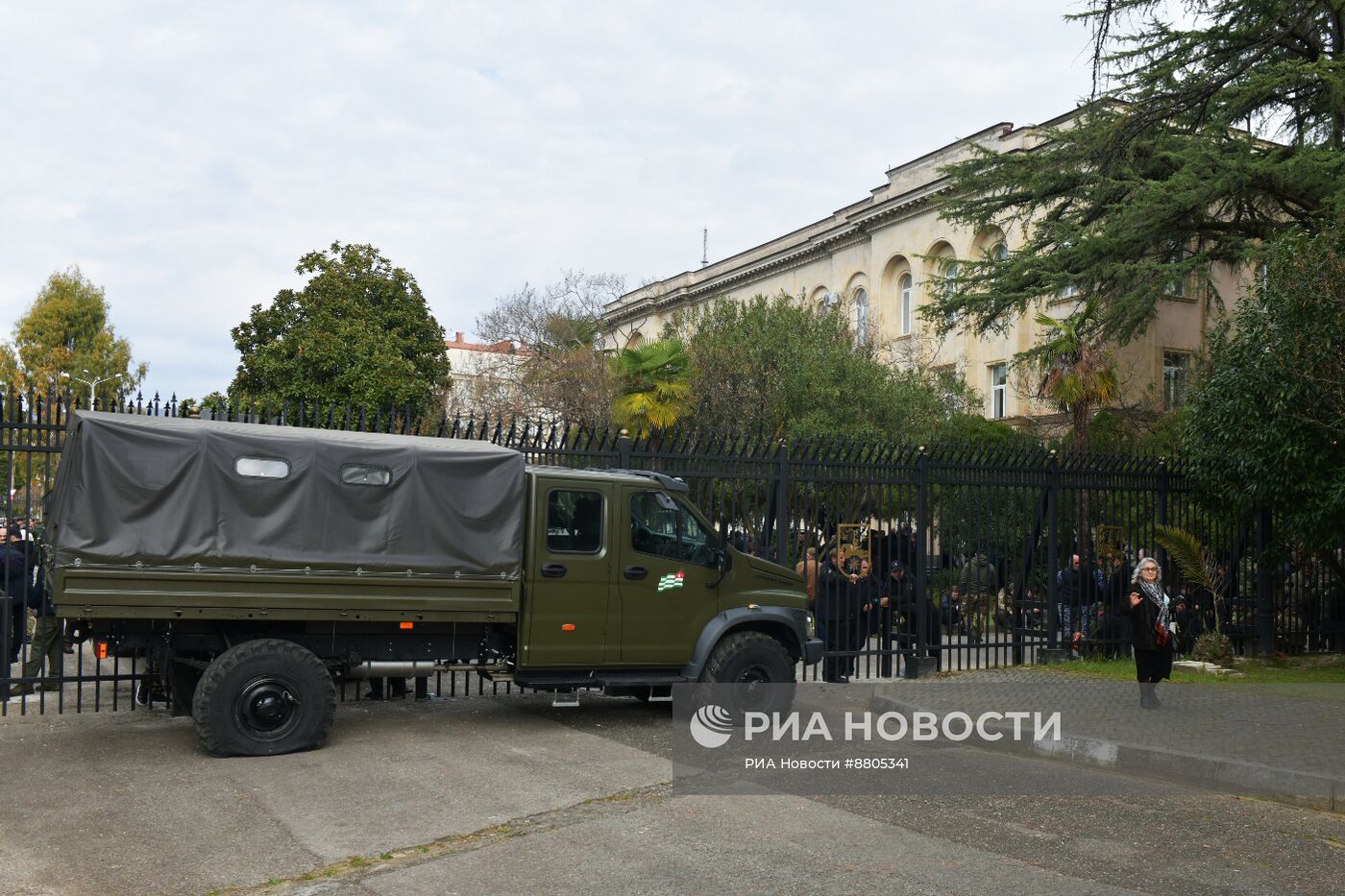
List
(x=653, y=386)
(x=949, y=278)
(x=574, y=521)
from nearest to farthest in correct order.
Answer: (x=574, y=521) < (x=949, y=278) < (x=653, y=386)

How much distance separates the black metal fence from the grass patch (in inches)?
14.5

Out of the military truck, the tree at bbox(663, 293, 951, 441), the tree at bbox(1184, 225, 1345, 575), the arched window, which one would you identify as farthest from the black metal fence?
the arched window

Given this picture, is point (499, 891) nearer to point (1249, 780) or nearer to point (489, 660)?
point (489, 660)

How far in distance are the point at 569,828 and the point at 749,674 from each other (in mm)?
3702

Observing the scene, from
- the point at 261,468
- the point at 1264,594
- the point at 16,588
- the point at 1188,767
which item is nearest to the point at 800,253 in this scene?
the point at 1264,594

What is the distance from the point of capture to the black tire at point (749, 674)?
977 cm

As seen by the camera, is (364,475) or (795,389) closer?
(364,475)

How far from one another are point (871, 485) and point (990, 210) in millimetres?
13558

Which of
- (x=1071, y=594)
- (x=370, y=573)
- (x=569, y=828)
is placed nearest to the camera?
(x=569, y=828)

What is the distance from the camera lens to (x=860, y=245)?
42969 millimetres

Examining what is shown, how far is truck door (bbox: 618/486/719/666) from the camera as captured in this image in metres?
9.60

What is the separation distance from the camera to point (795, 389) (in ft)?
95.8

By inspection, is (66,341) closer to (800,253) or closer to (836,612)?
(800,253)

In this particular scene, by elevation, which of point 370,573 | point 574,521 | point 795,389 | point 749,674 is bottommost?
point 749,674
